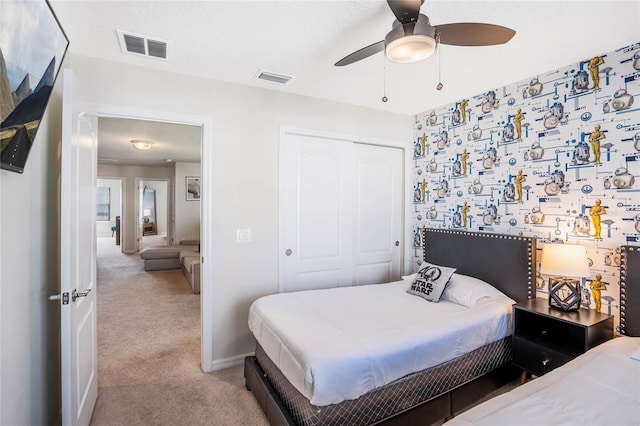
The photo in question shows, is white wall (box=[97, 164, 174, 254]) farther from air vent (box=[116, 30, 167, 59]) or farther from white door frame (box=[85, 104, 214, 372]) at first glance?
air vent (box=[116, 30, 167, 59])

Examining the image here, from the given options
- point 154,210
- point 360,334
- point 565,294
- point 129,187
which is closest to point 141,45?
point 360,334

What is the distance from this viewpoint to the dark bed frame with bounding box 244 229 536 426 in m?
1.95

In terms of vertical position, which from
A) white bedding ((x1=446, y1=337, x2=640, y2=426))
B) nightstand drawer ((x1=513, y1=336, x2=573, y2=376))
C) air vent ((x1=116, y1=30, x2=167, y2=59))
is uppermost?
air vent ((x1=116, y1=30, x2=167, y2=59))

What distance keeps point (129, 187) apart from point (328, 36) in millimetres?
8651

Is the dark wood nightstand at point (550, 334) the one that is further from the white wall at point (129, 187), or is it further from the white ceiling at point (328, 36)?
the white wall at point (129, 187)

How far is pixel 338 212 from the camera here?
3477mm

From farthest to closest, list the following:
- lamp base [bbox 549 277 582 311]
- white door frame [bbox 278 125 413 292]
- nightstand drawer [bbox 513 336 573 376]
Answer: white door frame [bbox 278 125 413 292] < lamp base [bbox 549 277 582 311] < nightstand drawer [bbox 513 336 573 376]

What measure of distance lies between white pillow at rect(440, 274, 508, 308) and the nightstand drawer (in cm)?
39

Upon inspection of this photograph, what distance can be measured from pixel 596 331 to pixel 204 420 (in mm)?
2677

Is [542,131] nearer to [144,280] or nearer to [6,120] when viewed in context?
[6,120]

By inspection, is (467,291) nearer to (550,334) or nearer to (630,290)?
(550,334)

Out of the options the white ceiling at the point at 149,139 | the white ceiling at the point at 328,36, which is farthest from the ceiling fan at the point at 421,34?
the white ceiling at the point at 149,139

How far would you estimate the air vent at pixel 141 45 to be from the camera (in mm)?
2100

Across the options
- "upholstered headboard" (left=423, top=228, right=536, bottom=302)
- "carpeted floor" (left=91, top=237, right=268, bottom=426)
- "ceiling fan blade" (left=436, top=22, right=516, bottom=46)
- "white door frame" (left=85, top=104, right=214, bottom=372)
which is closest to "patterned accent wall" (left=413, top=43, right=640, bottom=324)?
"upholstered headboard" (left=423, top=228, right=536, bottom=302)
